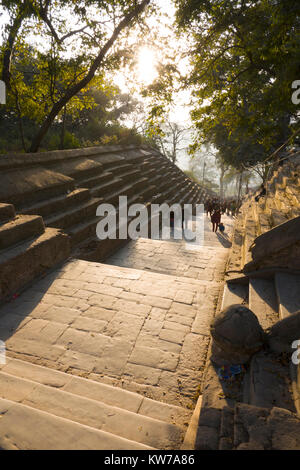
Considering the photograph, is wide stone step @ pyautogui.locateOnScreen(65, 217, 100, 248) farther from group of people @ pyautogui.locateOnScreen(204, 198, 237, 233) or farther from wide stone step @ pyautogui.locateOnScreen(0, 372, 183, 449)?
group of people @ pyautogui.locateOnScreen(204, 198, 237, 233)

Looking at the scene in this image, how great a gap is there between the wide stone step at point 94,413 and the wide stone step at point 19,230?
90.6 inches

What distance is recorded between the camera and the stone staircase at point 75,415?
66.4 inches

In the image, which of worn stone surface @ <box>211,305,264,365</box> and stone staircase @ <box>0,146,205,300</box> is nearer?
worn stone surface @ <box>211,305,264,365</box>

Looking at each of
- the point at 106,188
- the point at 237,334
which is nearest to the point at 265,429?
the point at 237,334

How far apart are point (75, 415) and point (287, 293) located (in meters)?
2.72

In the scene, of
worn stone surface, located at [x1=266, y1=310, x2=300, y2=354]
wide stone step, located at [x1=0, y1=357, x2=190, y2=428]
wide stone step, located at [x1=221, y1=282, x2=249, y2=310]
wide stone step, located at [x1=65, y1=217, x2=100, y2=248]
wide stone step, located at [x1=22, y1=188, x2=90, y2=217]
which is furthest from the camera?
wide stone step, located at [x1=65, y1=217, x2=100, y2=248]

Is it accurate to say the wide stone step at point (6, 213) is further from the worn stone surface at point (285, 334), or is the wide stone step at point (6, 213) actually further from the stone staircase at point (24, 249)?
the worn stone surface at point (285, 334)

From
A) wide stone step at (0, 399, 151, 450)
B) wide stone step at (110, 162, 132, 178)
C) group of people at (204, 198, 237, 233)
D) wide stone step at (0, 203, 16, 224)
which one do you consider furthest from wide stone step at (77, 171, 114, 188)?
wide stone step at (0, 399, 151, 450)

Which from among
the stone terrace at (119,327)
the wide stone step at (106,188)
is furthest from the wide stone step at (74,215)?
the stone terrace at (119,327)

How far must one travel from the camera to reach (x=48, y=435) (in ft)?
5.60

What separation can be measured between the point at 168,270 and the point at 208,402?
13.3 ft

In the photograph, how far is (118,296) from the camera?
13.0 feet

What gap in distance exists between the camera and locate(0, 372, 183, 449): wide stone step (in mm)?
1928
